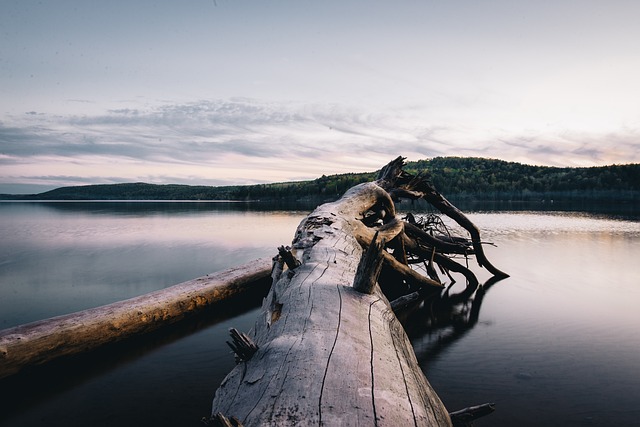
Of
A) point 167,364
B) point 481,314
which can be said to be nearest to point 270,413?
point 167,364

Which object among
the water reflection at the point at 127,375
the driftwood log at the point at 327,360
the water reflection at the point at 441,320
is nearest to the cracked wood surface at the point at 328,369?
the driftwood log at the point at 327,360

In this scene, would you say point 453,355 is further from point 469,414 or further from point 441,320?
point 469,414

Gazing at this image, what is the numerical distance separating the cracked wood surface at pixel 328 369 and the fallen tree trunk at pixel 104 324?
291 centimetres

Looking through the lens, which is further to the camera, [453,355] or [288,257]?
[453,355]

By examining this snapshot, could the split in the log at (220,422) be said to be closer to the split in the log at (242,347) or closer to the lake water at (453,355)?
the split in the log at (242,347)

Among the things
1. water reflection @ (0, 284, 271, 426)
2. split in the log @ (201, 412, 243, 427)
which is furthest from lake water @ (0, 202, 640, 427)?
split in the log @ (201, 412, 243, 427)

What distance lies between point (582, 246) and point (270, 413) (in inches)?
784

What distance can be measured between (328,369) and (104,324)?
4285mm

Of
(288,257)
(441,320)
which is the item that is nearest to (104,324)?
(288,257)

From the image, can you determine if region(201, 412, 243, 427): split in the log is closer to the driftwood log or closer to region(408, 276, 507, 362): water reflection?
the driftwood log

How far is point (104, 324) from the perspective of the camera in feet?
16.1

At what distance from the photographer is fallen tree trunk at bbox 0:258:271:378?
401 centimetres

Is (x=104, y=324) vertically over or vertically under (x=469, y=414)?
under

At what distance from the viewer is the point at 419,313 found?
7020 mm
